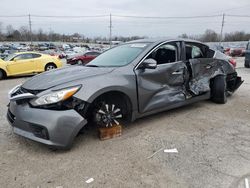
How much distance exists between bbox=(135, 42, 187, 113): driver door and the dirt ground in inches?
17.5

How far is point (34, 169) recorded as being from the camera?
2932 mm

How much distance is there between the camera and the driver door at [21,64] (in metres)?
11.8

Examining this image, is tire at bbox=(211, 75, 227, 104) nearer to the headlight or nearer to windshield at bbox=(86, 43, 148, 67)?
windshield at bbox=(86, 43, 148, 67)

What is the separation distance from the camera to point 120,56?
14.6 ft

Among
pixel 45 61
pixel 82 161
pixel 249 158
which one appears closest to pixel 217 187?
pixel 249 158

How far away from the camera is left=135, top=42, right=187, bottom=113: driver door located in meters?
4.05

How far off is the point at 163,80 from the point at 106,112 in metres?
1.32

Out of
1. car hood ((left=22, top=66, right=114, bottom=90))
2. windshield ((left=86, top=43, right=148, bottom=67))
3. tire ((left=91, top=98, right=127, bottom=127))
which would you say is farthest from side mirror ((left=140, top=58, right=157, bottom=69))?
tire ((left=91, top=98, right=127, bottom=127))

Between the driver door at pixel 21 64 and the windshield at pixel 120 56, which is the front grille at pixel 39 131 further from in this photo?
the driver door at pixel 21 64

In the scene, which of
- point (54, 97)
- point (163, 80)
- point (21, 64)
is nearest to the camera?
point (54, 97)

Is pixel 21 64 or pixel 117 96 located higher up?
pixel 117 96

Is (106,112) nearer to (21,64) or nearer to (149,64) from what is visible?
(149,64)

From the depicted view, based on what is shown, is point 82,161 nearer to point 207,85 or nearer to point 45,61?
point 207,85

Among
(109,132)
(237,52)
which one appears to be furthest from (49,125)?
(237,52)
